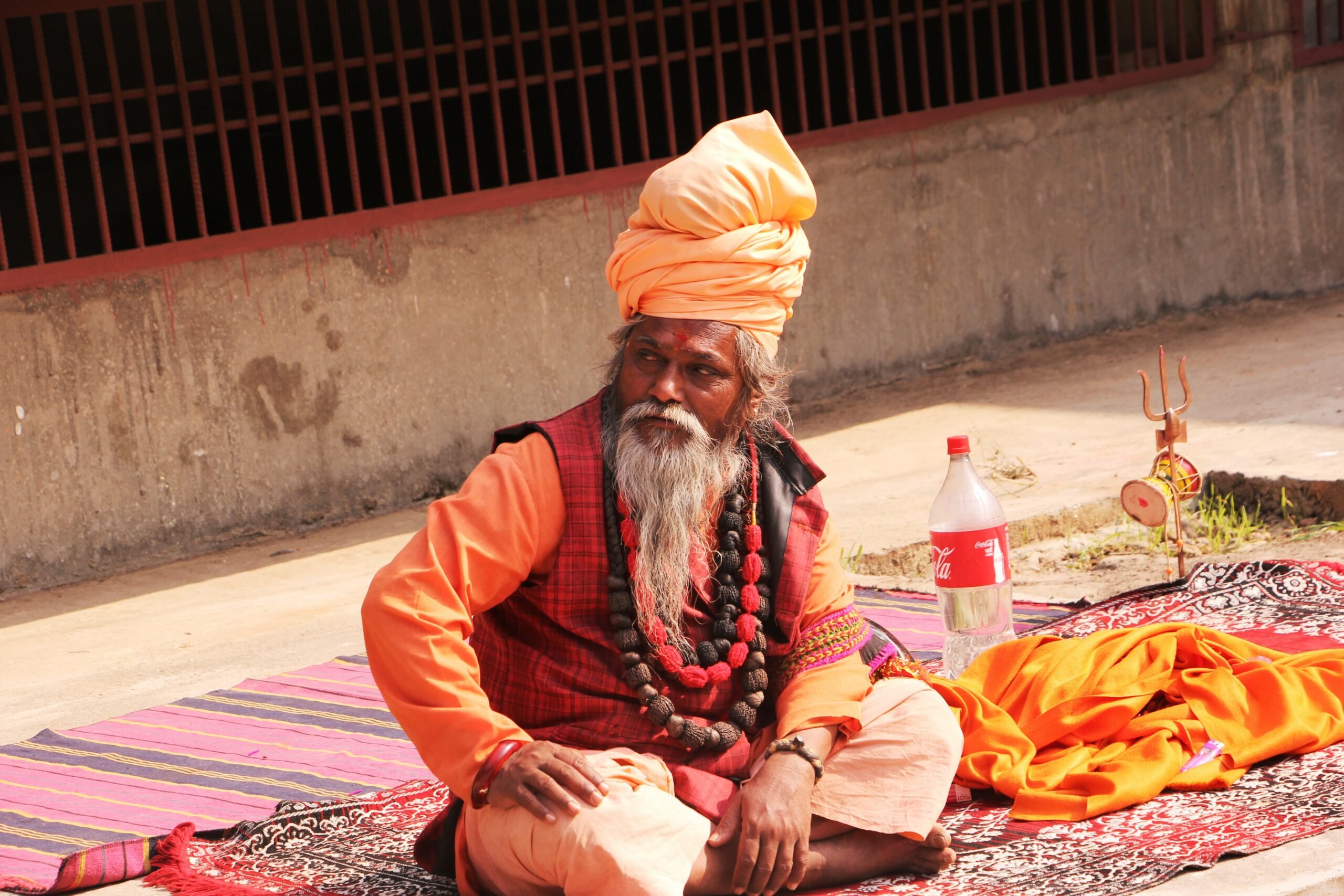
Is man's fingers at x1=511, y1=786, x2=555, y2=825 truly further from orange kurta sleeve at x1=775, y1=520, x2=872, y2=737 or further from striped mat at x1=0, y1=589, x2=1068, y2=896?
striped mat at x1=0, y1=589, x2=1068, y2=896

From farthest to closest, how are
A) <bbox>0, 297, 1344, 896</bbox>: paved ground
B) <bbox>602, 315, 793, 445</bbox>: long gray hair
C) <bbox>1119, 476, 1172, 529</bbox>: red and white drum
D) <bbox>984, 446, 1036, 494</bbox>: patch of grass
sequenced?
<bbox>984, 446, 1036, 494</bbox>: patch of grass, <bbox>0, 297, 1344, 896</bbox>: paved ground, <bbox>1119, 476, 1172, 529</bbox>: red and white drum, <bbox>602, 315, 793, 445</bbox>: long gray hair

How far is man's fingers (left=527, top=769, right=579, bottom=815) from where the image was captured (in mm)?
2762

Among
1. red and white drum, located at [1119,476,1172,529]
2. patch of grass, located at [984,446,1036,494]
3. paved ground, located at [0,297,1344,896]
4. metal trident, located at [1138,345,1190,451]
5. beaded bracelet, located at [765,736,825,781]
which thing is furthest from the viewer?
patch of grass, located at [984,446,1036,494]

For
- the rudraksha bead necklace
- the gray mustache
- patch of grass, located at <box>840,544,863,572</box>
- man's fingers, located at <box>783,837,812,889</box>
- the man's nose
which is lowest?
patch of grass, located at <box>840,544,863,572</box>

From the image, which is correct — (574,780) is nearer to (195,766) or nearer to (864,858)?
(864,858)

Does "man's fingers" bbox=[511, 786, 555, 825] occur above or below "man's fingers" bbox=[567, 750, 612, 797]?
below

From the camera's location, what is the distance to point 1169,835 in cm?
318

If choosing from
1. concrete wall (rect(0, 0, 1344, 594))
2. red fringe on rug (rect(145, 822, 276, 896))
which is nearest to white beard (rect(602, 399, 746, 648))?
red fringe on rug (rect(145, 822, 276, 896))

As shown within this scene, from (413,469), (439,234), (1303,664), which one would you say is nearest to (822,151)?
(439,234)

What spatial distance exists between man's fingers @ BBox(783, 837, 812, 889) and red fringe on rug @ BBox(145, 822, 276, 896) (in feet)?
3.57

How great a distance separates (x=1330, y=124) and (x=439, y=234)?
5801mm

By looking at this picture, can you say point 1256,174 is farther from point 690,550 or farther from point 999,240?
point 690,550

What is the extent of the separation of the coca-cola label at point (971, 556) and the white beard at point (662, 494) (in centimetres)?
117

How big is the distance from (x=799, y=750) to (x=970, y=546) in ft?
4.24
